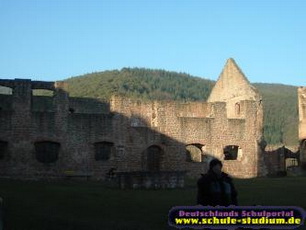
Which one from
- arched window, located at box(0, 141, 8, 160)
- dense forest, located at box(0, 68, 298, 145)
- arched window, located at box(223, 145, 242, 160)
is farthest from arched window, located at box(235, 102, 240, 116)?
dense forest, located at box(0, 68, 298, 145)

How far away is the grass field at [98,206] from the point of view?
996 centimetres

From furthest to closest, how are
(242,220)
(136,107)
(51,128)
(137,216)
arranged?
(136,107) → (51,128) → (137,216) → (242,220)

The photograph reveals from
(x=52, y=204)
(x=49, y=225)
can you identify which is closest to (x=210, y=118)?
(x=52, y=204)

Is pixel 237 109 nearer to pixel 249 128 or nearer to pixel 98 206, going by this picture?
pixel 249 128

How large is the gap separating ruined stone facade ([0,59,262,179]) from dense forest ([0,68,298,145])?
2998cm

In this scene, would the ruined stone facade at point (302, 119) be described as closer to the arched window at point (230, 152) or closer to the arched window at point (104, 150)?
the arched window at point (230, 152)

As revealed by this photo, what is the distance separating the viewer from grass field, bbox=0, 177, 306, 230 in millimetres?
9961

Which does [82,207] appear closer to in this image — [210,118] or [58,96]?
[58,96]

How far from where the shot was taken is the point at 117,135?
26984mm

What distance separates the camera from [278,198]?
1475 centimetres

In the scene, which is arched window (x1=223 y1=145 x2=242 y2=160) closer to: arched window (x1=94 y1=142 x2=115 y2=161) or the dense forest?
arched window (x1=94 y1=142 x2=115 y2=161)

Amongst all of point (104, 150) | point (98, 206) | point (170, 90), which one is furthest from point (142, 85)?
point (98, 206)

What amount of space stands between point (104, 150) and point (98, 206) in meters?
16.3

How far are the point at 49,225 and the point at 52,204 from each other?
3.28 metres
